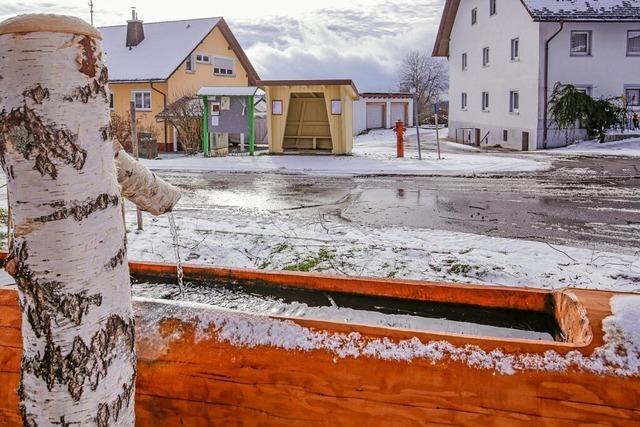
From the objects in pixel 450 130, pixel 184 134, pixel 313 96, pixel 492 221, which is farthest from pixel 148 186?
pixel 450 130

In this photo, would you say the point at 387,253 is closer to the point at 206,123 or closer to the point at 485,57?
the point at 206,123

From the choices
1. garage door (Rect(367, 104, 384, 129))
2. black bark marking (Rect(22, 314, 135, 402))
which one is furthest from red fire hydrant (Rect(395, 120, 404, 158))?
garage door (Rect(367, 104, 384, 129))

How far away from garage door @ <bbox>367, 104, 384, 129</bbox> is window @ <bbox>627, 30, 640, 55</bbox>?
72.7ft

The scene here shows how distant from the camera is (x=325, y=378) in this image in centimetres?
232

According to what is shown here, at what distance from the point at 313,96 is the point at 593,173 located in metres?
10.2

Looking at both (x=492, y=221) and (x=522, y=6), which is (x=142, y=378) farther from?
(x=522, y=6)

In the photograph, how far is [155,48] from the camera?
105ft

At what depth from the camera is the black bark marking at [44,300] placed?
1.29m

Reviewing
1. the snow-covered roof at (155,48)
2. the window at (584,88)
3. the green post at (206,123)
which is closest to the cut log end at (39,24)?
the green post at (206,123)

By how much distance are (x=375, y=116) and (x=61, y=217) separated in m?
45.6

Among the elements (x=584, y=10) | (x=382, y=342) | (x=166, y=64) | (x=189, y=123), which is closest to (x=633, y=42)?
(x=584, y=10)

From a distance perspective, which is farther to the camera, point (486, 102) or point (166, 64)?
point (486, 102)

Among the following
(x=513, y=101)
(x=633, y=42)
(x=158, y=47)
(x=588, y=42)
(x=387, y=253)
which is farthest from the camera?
(x=158, y=47)

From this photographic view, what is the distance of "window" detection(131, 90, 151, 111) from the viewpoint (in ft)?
98.8
